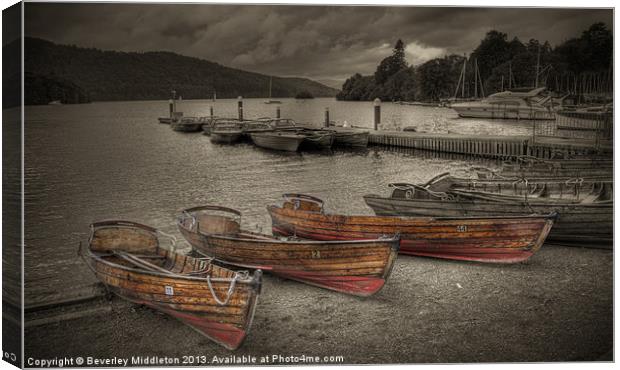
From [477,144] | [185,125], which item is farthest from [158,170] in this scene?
[477,144]

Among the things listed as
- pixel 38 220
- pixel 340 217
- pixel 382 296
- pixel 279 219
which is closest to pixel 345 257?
pixel 382 296

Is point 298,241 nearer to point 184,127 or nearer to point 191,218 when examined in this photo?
point 191,218

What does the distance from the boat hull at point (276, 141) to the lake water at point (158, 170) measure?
39cm

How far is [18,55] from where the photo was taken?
20.1 feet

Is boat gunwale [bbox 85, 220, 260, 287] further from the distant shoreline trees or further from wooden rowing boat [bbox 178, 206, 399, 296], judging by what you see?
the distant shoreline trees

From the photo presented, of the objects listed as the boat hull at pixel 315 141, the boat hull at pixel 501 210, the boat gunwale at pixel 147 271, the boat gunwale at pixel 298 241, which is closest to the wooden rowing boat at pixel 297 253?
the boat gunwale at pixel 298 241

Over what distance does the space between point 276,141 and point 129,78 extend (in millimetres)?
2705

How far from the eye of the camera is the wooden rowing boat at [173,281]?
582cm

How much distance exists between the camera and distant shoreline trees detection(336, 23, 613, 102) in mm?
7141

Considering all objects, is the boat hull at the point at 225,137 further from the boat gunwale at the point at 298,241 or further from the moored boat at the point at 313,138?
the boat gunwale at the point at 298,241

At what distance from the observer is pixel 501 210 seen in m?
8.61

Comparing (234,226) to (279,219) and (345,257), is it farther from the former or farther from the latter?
(345,257)

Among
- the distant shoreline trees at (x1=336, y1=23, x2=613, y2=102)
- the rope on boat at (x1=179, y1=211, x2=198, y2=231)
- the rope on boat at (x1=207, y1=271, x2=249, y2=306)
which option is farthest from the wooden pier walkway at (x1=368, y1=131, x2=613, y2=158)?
the rope on boat at (x1=207, y1=271, x2=249, y2=306)

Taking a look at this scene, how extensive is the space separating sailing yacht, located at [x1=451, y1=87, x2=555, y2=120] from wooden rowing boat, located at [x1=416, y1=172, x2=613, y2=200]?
3.50ft
